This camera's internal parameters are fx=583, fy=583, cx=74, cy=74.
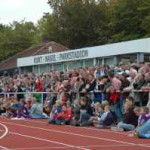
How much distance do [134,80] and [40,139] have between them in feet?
14.9

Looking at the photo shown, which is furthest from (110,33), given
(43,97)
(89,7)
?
(43,97)

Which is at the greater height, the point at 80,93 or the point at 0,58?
the point at 0,58

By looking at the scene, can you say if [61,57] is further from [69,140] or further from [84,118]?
[69,140]

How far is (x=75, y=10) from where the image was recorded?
73.2 metres

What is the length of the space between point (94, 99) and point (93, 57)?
1287 cm

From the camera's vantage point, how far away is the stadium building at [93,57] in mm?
31125

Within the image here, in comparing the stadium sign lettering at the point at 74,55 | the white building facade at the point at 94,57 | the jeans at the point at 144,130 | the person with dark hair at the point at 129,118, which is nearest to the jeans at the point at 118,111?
the person with dark hair at the point at 129,118

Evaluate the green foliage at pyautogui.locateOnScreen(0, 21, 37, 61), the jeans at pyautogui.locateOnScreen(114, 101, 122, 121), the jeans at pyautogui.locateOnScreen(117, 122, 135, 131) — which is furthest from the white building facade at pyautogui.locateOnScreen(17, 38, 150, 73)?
the green foliage at pyautogui.locateOnScreen(0, 21, 37, 61)

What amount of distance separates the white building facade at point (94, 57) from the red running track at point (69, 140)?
10.7 meters

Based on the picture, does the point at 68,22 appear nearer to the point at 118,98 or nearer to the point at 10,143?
the point at 118,98

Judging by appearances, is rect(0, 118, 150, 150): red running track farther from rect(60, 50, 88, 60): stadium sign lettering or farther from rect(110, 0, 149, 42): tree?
rect(110, 0, 149, 42): tree

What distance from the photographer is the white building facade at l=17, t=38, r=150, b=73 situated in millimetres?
31125

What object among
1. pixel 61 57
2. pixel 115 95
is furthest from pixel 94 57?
pixel 115 95

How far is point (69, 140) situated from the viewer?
16797mm
